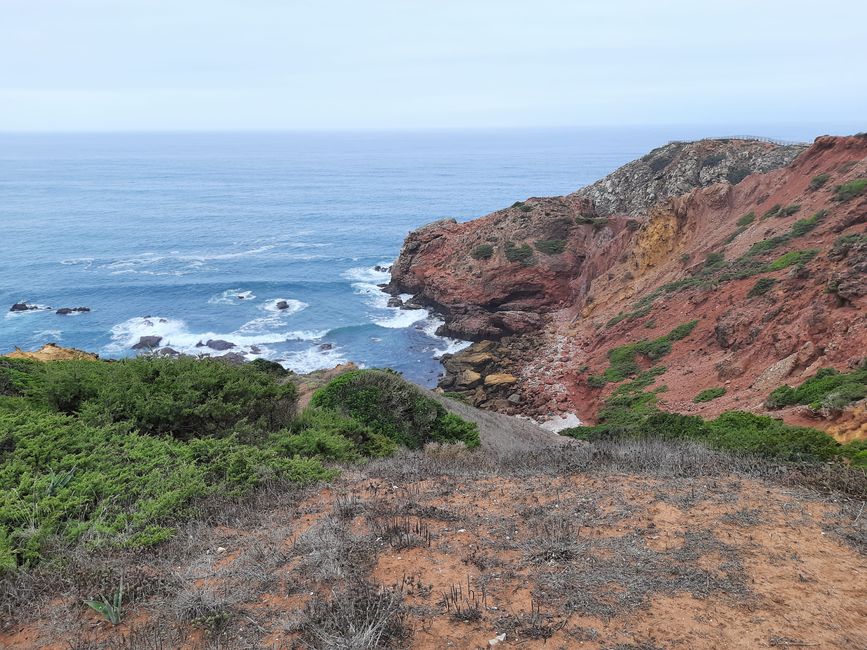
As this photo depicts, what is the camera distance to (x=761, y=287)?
26125 millimetres

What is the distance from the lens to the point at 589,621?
5094mm

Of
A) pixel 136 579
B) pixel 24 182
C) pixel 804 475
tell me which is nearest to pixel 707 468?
pixel 804 475

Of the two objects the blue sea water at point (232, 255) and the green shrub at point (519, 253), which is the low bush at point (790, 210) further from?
the blue sea water at point (232, 255)

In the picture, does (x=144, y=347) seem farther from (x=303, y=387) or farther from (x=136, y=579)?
(x=136, y=579)

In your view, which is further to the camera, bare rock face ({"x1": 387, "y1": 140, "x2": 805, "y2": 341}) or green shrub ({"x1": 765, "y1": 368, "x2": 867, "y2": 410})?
bare rock face ({"x1": 387, "y1": 140, "x2": 805, "y2": 341})

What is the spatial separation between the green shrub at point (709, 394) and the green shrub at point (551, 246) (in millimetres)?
24685

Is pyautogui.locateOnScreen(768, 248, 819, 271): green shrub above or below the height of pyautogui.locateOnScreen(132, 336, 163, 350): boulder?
above

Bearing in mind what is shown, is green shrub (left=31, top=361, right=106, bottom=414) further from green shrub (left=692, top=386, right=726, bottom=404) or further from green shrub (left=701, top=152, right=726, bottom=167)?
green shrub (left=701, top=152, right=726, bottom=167)

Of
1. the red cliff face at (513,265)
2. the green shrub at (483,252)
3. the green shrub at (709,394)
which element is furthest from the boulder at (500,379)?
the green shrub at (483,252)

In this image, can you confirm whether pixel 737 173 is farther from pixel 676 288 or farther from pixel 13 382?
pixel 13 382

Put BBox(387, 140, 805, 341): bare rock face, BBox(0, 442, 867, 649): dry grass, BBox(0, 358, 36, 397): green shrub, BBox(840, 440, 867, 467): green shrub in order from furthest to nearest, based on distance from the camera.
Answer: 1. BBox(387, 140, 805, 341): bare rock face
2. BBox(0, 358, 36, 397): green shrub
3. BBox(840, 440, 867, 467): green shrub
4. BBox(0, 442, 867, 649): dry grass

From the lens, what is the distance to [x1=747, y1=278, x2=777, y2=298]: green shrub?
84.5 feet

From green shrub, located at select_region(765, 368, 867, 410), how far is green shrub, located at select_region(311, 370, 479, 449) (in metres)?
9.43

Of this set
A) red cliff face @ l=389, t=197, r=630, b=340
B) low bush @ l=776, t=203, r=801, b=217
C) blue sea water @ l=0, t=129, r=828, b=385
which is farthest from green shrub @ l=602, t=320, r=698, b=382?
blue sea water @ l=0, t=129, r=828, b=385
